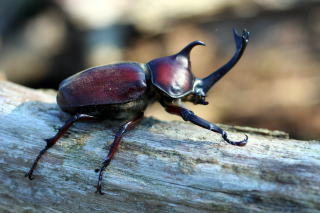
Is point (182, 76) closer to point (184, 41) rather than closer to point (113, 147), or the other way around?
point (113, 147)

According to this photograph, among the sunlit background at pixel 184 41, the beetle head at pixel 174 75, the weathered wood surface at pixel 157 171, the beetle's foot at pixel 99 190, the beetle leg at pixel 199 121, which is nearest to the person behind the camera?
the weathered wood surface at pixel 157 171

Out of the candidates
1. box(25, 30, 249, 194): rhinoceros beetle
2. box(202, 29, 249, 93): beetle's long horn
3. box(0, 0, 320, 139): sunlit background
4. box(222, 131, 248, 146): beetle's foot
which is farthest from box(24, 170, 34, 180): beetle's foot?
box(0, 0, 320, 139): sunlit background

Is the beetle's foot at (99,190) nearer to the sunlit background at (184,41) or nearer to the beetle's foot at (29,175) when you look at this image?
the beetle's foot at (29,175)

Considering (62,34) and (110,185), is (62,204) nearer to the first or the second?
(110,185)

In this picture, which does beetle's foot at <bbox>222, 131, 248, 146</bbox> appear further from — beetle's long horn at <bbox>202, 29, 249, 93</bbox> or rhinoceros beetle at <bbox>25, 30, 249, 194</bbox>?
beetle's long horn at <bbox>202, 29, 249, 93</bbox>

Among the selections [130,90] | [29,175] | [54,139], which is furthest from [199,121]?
[29,175]

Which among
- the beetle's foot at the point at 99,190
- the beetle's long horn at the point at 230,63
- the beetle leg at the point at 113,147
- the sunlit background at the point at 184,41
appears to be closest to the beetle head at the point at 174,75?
the beetle's long horn at the point at 230,63
